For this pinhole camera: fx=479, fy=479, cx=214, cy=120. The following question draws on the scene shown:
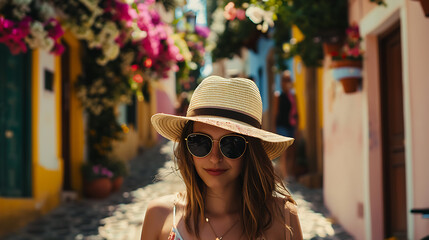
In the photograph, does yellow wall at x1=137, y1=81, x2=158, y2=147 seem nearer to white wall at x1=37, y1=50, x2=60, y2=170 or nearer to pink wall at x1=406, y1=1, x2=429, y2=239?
white wall at x1=37, y1=50, x2=60, y2=170

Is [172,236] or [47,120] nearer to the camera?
[172,236]

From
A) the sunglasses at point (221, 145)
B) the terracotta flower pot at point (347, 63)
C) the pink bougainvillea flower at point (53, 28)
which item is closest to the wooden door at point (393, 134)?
the terracotta flower pot at point (347, 63)

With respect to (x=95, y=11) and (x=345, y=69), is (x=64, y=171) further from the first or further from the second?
(x=345, y=69)

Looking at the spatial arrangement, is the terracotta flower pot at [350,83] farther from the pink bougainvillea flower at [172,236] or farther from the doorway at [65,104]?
the doorway at [65,104]

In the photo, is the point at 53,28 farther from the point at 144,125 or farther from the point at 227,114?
the point at 144,125

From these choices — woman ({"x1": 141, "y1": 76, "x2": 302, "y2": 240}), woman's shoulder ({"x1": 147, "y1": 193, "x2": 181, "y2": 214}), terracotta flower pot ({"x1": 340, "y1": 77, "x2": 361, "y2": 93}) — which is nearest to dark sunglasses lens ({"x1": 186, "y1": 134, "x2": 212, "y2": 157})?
woman ({"x1": 141, "y1": 76, "x2": 302, "y2": 240})

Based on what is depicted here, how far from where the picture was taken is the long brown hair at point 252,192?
5.85 ft

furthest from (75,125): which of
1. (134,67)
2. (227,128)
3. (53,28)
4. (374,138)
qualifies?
(227,128)

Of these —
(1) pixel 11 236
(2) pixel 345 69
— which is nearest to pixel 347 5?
(2) pixel 345 69

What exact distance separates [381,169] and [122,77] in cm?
486

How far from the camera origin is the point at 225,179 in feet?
5.90

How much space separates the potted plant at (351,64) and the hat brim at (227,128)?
3.38 metres

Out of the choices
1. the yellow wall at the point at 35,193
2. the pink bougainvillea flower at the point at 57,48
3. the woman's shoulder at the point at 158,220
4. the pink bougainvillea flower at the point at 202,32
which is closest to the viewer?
the woman's shoulder at the point at 158,220

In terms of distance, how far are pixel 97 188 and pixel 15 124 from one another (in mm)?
2248
